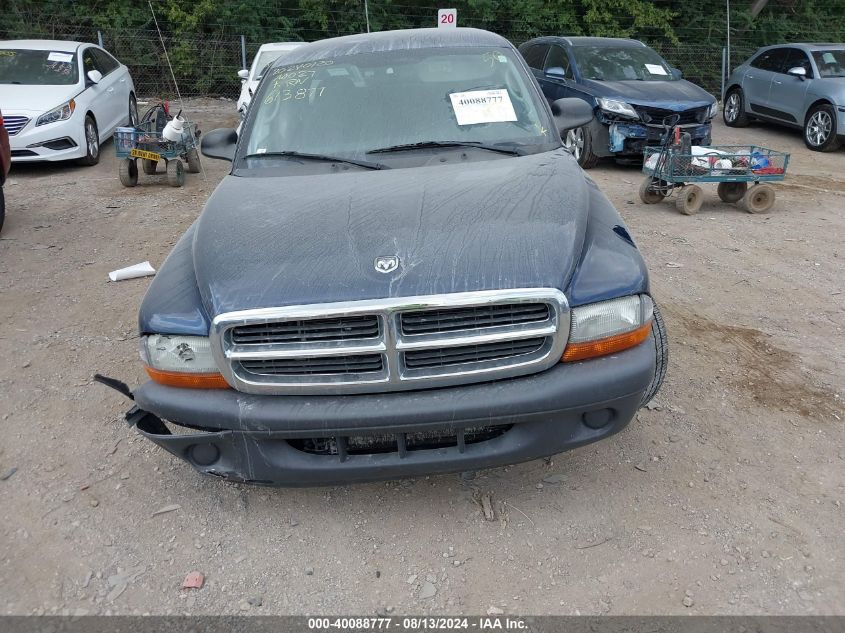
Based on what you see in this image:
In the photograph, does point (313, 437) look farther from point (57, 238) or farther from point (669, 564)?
point (57, 238)

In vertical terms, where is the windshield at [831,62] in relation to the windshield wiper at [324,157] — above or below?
below

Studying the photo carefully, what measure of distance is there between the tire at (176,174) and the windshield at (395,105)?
538 centimetres

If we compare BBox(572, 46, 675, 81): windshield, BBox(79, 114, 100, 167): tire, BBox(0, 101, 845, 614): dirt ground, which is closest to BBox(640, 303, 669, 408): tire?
BBox(0, 101, 845, 614): dirt ground

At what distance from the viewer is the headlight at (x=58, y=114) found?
9.66m

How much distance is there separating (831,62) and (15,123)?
12.1 m

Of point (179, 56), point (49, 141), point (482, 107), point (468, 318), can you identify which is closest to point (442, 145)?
point (482, 107)

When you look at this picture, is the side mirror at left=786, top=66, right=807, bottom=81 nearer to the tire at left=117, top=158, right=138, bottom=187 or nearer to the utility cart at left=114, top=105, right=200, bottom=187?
the utility cart at left=114, top=105, right=200, bottom=187

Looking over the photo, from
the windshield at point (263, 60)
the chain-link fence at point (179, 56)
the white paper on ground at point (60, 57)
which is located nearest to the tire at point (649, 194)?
the windshield at point (263, 60)

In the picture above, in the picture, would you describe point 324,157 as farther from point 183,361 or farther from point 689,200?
point 689,200

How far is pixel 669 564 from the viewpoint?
2807 mm

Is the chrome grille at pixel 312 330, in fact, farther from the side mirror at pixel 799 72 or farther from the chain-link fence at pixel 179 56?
the chain-link fence at pixel 179 56

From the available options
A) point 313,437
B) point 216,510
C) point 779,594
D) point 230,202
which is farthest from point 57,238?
point 779,594

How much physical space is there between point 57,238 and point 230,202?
4.59 m

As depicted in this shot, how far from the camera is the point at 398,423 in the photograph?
8.54 feet
